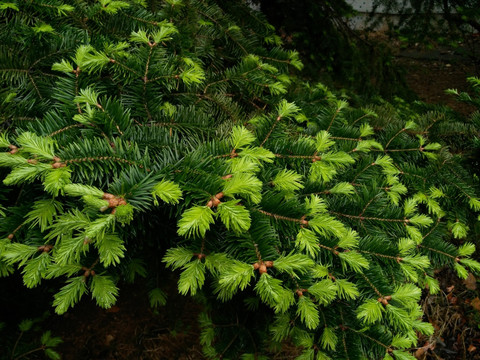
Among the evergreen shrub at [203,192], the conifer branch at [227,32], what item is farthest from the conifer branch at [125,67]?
the conifer branch at [227,32]

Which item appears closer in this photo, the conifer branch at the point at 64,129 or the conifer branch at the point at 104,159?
the conifer branch at the point at 104,159

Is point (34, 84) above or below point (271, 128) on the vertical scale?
below

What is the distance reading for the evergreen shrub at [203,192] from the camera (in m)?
0.78

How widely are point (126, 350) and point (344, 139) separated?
74.6 inches

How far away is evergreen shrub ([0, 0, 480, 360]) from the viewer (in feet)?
2.55

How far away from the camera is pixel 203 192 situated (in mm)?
782

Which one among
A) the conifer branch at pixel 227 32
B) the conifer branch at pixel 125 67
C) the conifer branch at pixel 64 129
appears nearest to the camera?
the conifer branch at pixel 64 129

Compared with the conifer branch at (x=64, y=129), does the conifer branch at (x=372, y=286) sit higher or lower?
lower

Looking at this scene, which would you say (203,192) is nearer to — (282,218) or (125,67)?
(282,218)

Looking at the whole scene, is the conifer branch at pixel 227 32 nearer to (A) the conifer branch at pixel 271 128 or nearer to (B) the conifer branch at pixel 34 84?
(A) the conifer branch at pixel 271 128

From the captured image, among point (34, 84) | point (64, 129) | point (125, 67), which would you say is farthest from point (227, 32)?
point (64, 129)

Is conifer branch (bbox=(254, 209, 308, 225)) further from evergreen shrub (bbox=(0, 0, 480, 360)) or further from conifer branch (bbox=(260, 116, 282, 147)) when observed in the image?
conifer branch (bbox=(260, 116, 282, 147))

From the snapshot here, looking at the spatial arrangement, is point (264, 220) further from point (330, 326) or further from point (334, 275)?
point (330, 326)

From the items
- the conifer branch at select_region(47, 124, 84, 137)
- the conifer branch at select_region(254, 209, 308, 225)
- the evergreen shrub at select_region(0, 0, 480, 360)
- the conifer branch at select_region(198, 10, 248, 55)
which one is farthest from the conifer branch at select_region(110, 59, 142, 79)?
the conifer branch at select_region(198, 10, 248, 55)
